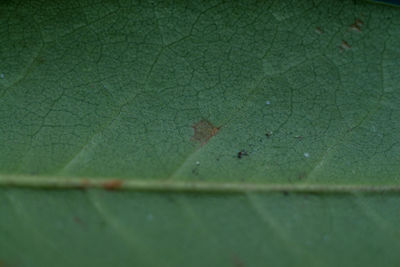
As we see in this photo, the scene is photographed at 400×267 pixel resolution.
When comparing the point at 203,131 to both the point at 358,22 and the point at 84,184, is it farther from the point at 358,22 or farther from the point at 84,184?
the point at 358,22

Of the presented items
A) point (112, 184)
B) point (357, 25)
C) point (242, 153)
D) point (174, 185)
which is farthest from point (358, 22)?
point (112, 184)

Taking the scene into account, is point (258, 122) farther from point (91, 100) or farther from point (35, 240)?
point (35, 240)

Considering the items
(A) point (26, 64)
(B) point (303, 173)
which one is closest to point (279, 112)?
(B) point (303, 173)

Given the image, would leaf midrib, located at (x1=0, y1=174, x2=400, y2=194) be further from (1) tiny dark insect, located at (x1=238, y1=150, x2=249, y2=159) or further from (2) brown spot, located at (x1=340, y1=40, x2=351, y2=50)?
(2) brown spot, located at (x1=340, y1=40, x2=351, y2=50)

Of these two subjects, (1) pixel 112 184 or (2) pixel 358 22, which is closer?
(1) pixel 112 184

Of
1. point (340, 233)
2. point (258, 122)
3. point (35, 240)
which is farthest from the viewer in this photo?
point (258, 122)

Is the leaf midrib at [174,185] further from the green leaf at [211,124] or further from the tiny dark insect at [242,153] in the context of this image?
the tiny dark insect at [242,153]

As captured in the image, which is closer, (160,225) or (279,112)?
(160,225)
